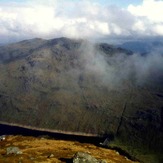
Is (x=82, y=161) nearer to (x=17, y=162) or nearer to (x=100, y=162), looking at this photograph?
(x=100, y=162)

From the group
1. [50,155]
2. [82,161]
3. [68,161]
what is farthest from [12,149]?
[82,161]

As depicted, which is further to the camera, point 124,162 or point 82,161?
point 124,162

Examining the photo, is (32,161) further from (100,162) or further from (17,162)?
(100,162)

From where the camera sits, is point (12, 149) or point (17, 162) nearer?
point (17, 162)

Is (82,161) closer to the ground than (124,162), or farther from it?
farther from it

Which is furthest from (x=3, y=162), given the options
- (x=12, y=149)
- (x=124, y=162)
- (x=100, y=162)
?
(x=124, y=162)

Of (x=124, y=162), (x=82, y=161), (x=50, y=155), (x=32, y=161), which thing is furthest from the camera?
(x=124, y=162)

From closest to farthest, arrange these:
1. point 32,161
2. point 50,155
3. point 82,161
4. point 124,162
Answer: point 82,161 → point 32,161 → point 50,155 → point 124,162

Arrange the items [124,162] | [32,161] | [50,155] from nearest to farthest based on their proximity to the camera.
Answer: [32,161] < [50,155] < [124,162]

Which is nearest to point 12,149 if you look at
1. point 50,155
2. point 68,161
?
point 50,155
